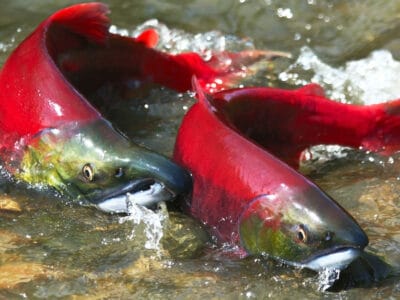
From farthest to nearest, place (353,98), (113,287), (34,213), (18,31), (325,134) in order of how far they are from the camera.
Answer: (18,31), (353,98), (325,134), (34,213), (113,287)

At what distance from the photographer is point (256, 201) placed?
369 cm

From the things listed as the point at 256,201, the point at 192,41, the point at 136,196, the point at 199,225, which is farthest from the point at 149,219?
the point at 192,41

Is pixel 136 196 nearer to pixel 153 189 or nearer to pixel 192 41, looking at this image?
pixel 153 189

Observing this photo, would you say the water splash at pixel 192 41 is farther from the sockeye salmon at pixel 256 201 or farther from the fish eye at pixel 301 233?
the fish eye at pixel 301 233

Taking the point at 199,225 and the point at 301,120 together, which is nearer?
the point at 199,225

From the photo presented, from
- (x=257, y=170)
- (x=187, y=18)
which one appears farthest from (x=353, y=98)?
(x=257, y=170)

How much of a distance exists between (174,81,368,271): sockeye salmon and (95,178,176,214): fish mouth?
0.17 m

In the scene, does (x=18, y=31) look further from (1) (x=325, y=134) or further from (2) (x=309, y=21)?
(1) (x=325, y=134)

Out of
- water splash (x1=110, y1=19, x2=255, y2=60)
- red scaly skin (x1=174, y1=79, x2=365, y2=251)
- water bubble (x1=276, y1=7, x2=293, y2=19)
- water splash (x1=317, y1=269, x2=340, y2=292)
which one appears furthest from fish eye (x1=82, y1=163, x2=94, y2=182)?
water bubble (x1=276, y1=7, x2=293, y2=19)

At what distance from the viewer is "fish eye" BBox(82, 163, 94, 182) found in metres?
4.04

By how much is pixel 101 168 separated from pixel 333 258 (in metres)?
1.18

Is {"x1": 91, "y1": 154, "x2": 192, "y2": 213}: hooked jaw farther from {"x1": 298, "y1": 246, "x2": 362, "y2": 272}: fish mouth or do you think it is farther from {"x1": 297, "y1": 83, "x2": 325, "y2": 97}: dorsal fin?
{"x1": 297, "y1": 83, "x2": 325, "y2": 97}: dorsal fin

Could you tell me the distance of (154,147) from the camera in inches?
196

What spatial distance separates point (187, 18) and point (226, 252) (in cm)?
337
